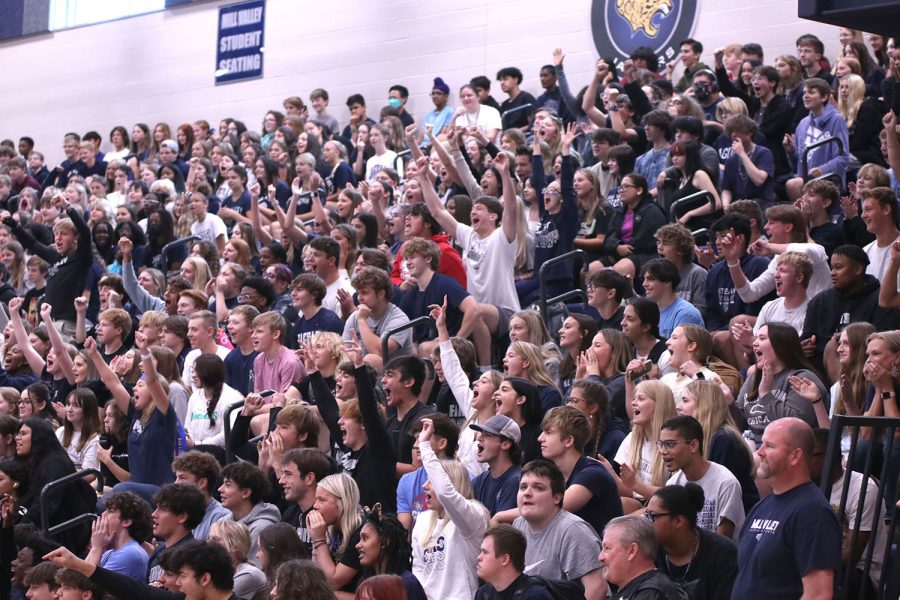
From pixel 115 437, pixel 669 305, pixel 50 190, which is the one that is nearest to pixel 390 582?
pixel 669 305

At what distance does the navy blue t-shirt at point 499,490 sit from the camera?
6770 mm

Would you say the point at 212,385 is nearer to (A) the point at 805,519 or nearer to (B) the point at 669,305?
(B) the point at 669,305

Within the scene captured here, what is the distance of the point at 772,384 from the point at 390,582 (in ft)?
8.18

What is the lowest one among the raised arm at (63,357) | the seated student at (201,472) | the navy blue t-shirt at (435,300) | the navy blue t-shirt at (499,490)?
the seated student at (201,472)

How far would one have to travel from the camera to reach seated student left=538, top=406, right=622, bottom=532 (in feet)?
21.0

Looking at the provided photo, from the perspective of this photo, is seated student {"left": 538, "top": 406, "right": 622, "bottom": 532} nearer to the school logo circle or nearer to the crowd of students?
the crowd of students

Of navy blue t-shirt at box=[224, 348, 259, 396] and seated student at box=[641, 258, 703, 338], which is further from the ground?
seated student at box=[641, 258, 703, 338]

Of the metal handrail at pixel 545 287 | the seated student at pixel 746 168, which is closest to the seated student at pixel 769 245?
the metal handrail at pixel 545 287

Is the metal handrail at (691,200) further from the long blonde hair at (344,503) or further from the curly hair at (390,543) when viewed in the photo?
the curly hair at (390,543)

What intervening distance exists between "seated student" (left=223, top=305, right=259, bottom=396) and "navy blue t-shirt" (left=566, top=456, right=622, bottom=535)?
12.0 feet

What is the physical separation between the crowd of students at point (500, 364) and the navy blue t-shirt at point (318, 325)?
0.02m

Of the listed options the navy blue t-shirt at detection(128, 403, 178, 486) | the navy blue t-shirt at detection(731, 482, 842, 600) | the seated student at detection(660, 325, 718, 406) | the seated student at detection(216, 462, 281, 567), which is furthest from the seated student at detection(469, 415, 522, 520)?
the navy blue t-shirt at detection(128, 403, 178, 486)

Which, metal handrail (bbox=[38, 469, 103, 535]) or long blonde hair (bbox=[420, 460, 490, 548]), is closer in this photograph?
long blonde hair (bbox=[420, 460, 490, 548])

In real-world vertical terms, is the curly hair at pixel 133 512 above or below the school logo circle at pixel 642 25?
below
